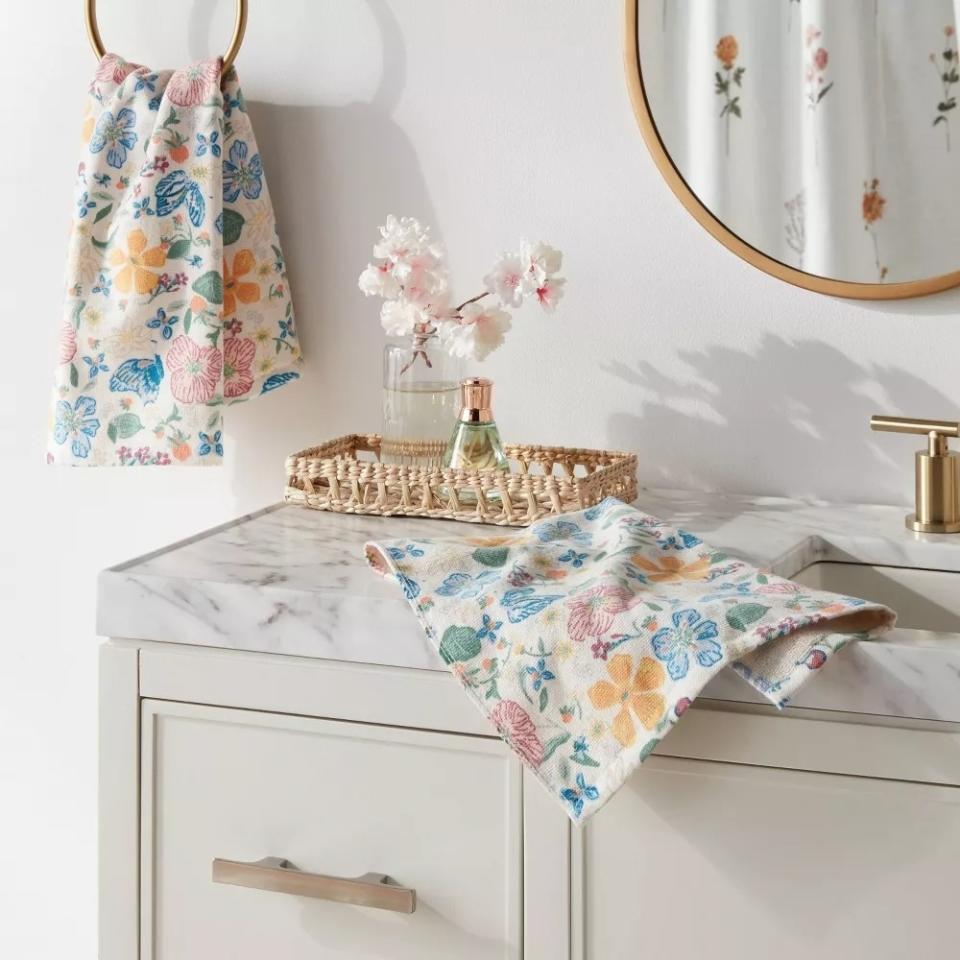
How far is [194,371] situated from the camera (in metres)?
1.39

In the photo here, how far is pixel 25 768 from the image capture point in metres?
1.76

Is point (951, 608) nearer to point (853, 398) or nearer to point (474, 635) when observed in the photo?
point (853, 398)

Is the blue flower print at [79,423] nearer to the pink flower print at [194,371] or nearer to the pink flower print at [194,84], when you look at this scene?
the pink flower print at [194,371]

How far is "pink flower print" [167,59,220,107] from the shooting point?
1417mm

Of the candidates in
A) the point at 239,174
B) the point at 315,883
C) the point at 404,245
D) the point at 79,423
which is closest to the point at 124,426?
the point at 79,423

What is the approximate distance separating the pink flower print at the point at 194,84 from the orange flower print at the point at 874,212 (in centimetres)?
74

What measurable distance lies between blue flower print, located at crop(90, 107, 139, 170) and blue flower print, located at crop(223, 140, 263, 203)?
117mm

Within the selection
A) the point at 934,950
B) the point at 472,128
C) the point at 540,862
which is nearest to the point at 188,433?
the point at 472,128

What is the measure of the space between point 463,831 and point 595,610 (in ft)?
0.71

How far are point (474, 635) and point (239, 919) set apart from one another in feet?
1.13

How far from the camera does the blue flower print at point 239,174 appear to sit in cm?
143

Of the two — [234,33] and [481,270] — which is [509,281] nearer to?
[481,270]

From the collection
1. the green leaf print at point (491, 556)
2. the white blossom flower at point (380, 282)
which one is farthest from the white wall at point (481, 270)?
the green leaf print at point (491, 556)

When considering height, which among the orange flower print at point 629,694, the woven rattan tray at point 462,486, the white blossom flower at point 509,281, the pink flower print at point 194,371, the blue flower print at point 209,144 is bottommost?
the orange flower print at point 629,694
